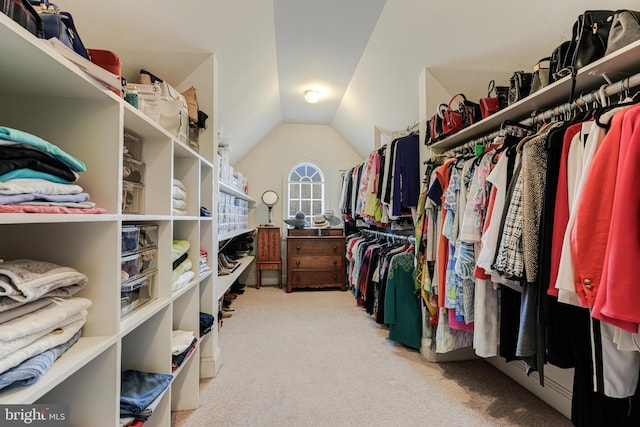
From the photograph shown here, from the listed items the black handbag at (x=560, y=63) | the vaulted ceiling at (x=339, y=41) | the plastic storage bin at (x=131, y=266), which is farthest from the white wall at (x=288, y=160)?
the black handbag at (x=560, y=63)

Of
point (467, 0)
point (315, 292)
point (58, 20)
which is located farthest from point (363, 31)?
point (315, 292)

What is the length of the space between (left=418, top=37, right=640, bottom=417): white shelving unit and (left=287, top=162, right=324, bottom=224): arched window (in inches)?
107

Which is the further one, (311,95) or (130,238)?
(311,95)

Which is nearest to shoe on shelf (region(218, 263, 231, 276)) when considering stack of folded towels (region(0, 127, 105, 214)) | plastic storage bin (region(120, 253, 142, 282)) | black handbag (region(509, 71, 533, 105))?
plastic storage bin (region(120, 253, 142, 282))

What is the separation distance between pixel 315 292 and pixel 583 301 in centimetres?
336

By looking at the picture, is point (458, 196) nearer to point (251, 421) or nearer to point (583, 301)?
point (583, 301)

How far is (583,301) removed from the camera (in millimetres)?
816

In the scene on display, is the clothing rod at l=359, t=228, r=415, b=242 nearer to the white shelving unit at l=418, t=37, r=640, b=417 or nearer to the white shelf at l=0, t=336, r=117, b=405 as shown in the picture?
the white shelving unit at l=418, t=37, r=640, b=417

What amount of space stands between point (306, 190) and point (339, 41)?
2589mm

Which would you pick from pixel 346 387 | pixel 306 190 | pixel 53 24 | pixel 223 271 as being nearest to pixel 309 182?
pixel 306 190

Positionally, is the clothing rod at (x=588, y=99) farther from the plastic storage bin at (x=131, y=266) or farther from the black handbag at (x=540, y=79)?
the plastic storage bin at (x=131, y=266)

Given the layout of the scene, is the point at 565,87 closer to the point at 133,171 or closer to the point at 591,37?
the point at 591,37

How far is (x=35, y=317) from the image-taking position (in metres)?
0.63

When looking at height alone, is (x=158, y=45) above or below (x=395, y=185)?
above
